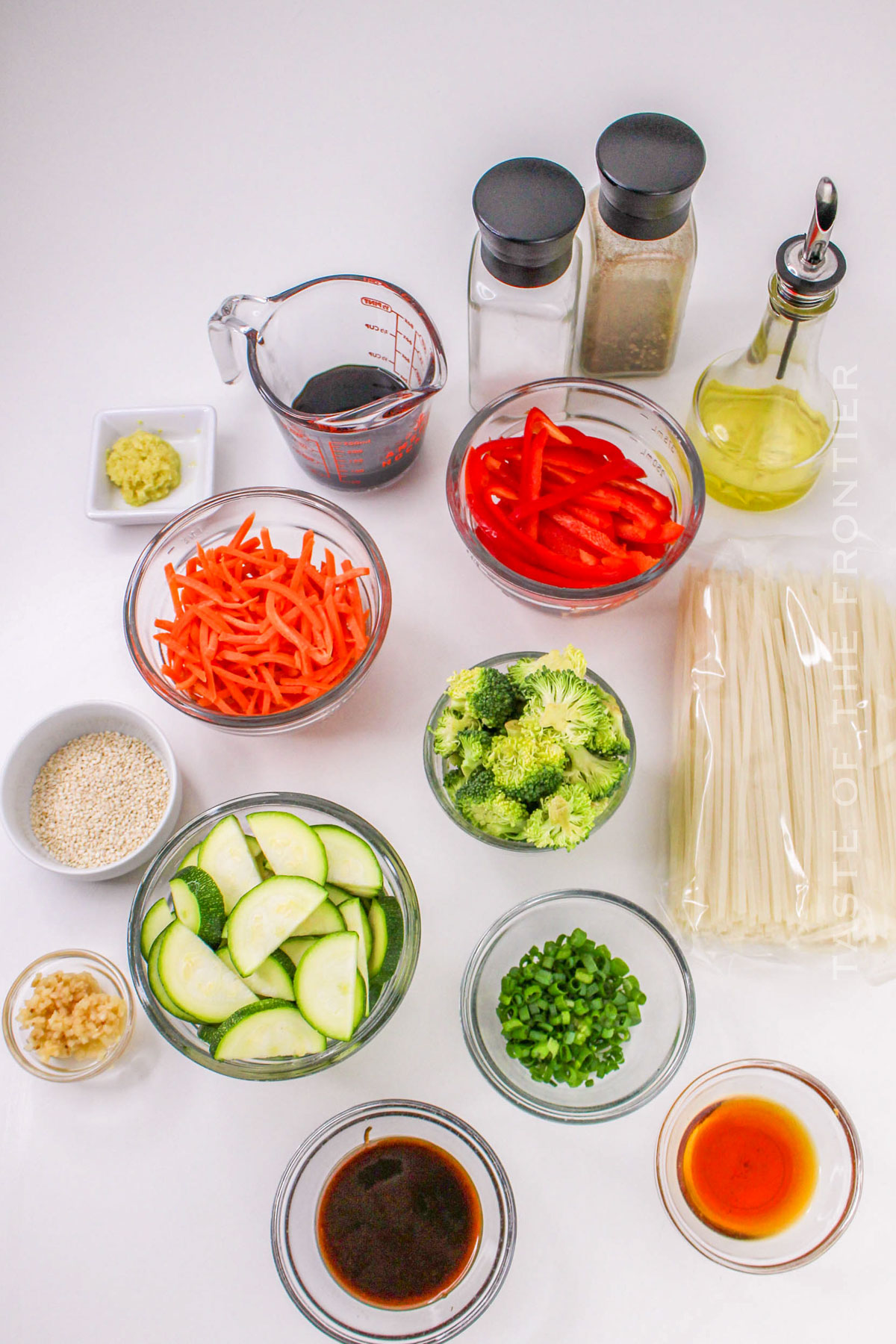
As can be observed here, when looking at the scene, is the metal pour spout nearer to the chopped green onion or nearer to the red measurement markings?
the red measurement markings

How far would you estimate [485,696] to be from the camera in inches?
58.4

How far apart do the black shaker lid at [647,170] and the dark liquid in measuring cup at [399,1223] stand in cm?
141

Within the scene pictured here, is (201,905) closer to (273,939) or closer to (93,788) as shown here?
(273,939)

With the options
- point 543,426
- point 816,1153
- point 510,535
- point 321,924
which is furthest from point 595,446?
point 816,1153

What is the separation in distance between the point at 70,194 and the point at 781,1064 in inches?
79.5

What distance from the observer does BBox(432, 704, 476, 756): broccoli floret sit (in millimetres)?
1521

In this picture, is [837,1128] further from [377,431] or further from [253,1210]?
[377,431]

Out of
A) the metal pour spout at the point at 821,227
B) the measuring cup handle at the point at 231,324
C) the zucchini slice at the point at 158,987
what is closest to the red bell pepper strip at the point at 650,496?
the metal pour spout at the point at 821,227

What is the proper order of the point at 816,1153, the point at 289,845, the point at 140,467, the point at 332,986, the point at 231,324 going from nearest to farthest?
the point at 332,986 < the point at 289,845 < the point at 816,1153 < the point at 231,324 < the point at 140,467

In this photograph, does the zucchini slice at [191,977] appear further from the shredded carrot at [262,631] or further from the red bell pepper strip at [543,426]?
the red bell pepper strip at [543,426]

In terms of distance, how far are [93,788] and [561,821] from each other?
0.76 meters

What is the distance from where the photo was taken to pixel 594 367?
6.23 feet

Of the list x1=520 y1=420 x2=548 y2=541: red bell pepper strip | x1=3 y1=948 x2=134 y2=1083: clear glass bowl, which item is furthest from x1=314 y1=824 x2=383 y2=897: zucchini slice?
x1=520 y1=420 x2=548 y2=541: red bell pepper strip

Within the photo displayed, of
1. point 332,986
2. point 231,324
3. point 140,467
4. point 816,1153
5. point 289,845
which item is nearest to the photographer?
point 332,986
